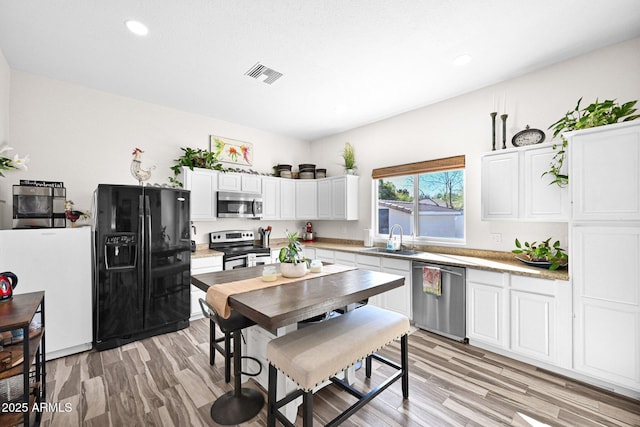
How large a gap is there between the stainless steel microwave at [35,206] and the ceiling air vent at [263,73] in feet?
7.58

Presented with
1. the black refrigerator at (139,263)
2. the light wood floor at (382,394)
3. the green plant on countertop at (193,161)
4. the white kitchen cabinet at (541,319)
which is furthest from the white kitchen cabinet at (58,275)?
the white kitchen cabinet at (541,319)

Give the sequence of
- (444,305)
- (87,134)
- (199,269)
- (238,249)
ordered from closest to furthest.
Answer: (444,305), (87,134), (199,269), (238,249)

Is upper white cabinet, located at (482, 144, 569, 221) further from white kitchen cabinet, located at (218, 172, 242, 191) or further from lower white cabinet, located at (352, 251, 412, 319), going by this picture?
white kitchen cabinet, located at (218, 172, 242, 191)

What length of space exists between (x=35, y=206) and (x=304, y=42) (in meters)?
2.98

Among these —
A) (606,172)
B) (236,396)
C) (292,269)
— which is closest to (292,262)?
(292,269)

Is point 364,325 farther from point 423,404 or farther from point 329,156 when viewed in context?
point 329,156

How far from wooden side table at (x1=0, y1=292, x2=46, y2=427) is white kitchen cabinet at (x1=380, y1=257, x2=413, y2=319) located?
124 inches

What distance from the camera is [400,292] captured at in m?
3.42

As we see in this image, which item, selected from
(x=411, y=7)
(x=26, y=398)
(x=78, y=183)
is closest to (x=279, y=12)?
(x=411, y=7)

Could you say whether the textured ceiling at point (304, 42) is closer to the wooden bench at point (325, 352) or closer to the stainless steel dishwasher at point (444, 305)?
the stainless steel dishwasher at point (444, 305)

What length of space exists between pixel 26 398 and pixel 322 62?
3.20m

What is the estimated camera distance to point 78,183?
317 cm

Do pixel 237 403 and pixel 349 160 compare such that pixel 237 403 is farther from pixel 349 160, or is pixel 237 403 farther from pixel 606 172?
pixel 349 160

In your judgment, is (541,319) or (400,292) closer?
(541,319)
